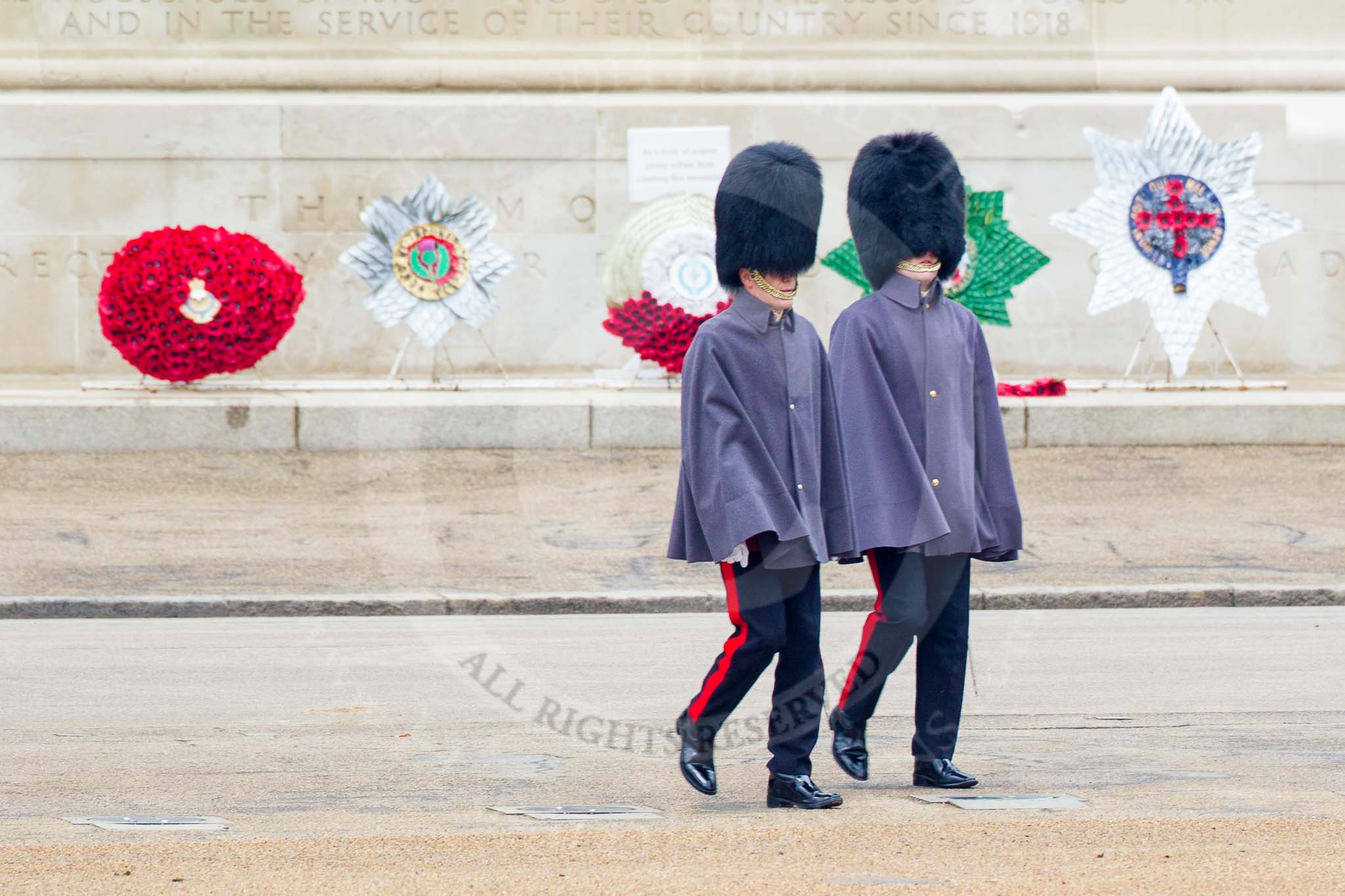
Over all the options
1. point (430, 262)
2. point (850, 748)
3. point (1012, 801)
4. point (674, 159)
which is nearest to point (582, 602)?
point (850, 748)

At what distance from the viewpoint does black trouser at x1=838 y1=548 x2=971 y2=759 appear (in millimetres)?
5375

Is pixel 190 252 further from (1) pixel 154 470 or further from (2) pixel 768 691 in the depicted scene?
(2) pixel 768 691

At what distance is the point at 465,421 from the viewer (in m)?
12.8

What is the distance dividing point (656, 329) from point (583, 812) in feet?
29.5

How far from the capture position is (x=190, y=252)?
1317 cm

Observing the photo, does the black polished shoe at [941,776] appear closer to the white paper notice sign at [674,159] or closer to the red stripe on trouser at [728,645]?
the red stripe on trouser at [728,645]

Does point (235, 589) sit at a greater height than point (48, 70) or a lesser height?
lesser

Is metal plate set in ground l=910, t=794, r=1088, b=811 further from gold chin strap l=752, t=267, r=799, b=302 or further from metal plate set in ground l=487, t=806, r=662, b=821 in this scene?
gold chin strap l=752, t=267, r=799, b=302

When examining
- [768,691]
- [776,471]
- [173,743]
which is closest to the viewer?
[776,471]

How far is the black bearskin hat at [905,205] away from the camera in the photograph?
5.59m

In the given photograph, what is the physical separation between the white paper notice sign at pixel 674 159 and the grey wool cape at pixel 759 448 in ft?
35.5

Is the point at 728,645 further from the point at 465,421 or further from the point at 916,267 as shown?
the point at 465,421

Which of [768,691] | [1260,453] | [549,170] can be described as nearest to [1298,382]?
[1260,453]

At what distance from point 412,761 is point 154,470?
6.95 meters
